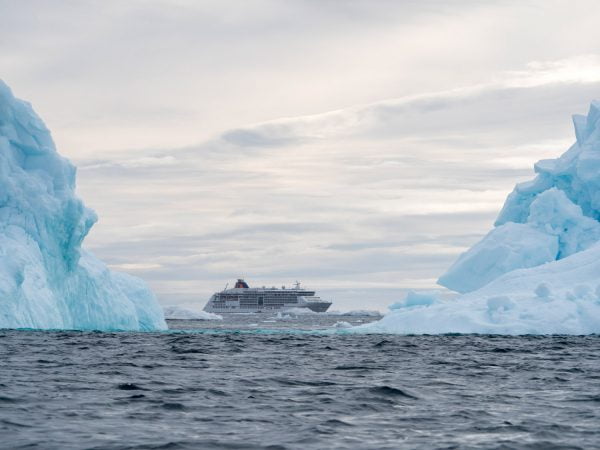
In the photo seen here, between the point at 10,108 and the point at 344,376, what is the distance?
25.3 meters

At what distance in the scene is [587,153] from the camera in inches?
1588

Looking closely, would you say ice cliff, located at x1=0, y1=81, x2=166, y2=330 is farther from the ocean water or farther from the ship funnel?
the ship funnel

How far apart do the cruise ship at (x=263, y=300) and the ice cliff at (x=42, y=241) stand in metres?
98.8

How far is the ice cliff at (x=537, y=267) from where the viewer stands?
30.5 m

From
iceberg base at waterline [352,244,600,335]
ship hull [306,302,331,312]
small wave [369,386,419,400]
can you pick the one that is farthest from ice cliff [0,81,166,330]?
ship hull [306,302,331,312]

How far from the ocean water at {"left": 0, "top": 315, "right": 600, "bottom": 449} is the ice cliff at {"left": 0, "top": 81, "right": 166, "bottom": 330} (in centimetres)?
1199

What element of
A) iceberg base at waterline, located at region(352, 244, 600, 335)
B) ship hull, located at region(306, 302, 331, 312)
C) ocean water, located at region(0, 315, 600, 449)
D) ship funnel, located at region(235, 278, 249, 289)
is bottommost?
Answer: ocean water, located at region(0, 315, 600, 449)

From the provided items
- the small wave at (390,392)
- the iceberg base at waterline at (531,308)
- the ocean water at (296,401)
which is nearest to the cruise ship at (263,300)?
the iceberg base at waterline at (531,308)

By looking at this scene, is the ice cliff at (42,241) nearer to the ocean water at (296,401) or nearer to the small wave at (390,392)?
the ocean water at (296,401)

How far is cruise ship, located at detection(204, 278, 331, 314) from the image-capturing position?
138000mm

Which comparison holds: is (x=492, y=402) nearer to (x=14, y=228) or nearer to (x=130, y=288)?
(x=14, y=228)

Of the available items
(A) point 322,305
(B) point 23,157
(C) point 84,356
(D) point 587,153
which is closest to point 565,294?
(D) point 587,153

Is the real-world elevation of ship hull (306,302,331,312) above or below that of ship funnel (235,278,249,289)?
below

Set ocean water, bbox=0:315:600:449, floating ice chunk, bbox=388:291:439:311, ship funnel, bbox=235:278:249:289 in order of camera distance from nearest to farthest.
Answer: ocean water, bbox=0:315:600:449, floating ice chunk, bbox=388:291:439:311, ship funnel, bbox=235:278:249:289
